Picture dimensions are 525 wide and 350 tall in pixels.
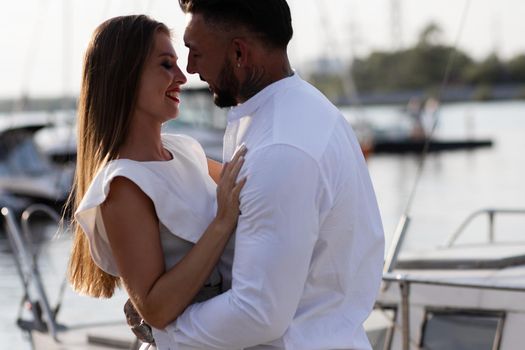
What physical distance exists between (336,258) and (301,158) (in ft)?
0.93

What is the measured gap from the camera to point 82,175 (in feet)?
10.7

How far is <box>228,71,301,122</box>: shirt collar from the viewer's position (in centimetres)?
293

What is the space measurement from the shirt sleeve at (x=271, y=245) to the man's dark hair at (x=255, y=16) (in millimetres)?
292

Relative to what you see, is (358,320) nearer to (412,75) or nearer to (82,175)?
(82,175)

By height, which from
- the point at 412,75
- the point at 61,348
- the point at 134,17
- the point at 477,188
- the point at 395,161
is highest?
the point at 134,17

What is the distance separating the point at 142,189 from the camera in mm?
3031

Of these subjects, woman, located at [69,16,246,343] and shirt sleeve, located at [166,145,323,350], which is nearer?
shirt sleeve, located at [166,145,323,350]

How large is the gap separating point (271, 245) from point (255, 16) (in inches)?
20.9

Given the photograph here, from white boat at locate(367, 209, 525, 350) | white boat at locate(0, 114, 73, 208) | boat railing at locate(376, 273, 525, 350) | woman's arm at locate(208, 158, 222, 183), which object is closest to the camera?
woman's arm at locate(208, 158, 222, 183)

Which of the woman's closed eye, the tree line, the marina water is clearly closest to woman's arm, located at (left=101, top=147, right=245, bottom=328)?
the woman's closed eye

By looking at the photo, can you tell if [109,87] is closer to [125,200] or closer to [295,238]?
[125,200]

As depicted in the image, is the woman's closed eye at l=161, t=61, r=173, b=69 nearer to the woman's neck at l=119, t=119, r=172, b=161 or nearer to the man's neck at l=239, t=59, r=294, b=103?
the woman's neck at l=119, t=119, r=172, b=161

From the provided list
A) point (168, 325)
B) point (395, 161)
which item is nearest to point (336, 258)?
point (168, 325)

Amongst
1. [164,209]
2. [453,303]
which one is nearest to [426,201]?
[453,303]
